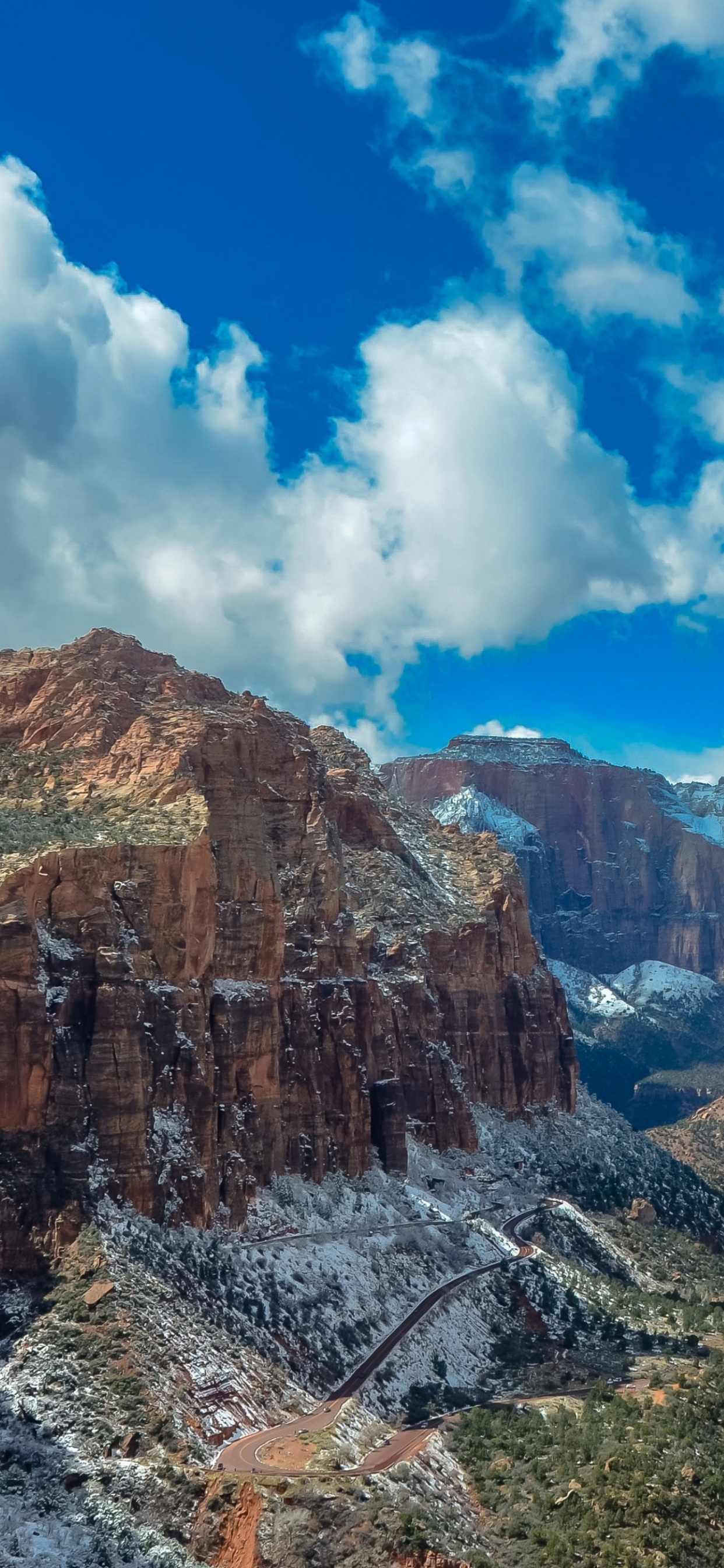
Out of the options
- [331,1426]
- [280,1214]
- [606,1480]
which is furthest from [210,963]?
[606,1480]

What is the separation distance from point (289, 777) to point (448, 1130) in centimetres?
3402

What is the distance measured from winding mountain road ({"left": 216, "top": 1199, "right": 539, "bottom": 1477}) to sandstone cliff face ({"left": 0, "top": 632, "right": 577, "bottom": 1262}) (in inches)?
452

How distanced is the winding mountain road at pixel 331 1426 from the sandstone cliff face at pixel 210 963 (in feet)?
37.7

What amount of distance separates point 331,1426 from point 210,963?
91.1ft

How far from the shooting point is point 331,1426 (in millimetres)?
66375

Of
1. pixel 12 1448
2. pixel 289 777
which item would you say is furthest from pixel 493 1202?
pixel 12 1448

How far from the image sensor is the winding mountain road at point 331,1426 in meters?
58.3

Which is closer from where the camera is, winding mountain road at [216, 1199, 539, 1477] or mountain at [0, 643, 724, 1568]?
mountain at [0, 643, 724, 1568]

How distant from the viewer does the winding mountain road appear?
58.3m

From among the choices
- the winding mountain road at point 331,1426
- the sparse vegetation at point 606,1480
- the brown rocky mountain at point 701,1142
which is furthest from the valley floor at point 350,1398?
the brown rocky mountain at point 701,1142

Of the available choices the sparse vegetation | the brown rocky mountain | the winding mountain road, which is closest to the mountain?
the sparse vegetation

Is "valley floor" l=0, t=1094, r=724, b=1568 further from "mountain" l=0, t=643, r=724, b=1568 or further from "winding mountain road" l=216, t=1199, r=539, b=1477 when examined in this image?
"winding mountain road" l=216, t=1199, r=539, b=1477

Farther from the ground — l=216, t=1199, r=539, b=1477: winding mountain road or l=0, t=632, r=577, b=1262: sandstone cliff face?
l=0, t=632, r=577, b=1262: sandstone cliff face

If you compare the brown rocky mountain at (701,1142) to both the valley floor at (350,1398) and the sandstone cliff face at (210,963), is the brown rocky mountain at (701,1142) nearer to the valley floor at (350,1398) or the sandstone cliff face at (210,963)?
the sandstone cliff face at (210,963)
